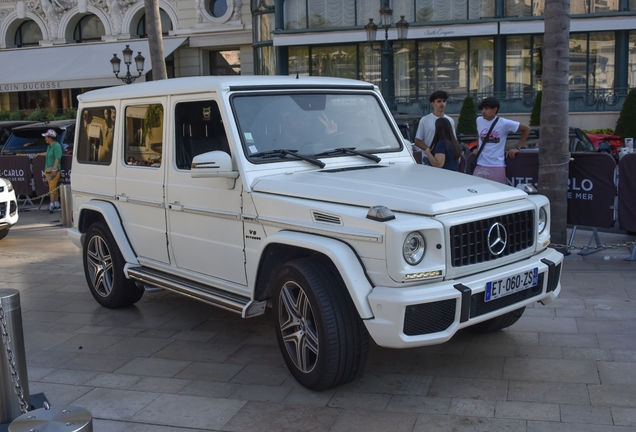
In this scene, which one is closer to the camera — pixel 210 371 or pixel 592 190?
pixel 210 371

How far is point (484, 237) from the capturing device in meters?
4.57

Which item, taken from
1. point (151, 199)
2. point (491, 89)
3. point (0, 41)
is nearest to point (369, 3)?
point (491, 89)

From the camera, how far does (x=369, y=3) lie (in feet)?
91.9

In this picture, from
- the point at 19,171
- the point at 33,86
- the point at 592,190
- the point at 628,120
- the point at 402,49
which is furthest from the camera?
the point at 33,86

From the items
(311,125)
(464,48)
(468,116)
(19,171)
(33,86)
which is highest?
(464,48)

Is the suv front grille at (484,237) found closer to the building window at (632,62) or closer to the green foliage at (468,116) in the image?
the green foliage at (468,116)

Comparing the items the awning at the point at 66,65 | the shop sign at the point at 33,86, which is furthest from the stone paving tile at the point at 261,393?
the shop sign at the point at 33,86

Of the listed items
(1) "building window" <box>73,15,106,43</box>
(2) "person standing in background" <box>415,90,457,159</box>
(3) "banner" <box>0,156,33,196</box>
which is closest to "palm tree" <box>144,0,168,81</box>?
(3) "banner" <box>0,156,33,196</box>

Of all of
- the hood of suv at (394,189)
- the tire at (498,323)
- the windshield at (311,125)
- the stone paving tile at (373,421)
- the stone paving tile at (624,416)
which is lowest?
the stone paving tile at (373,421)

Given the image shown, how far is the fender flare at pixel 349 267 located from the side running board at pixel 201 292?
84 centimetres

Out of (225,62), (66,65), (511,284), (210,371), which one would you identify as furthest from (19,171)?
(225,62)

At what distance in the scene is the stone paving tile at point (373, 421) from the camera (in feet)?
13.8

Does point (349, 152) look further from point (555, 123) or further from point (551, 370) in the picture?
point (555, 123)

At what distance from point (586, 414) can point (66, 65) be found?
104ft
